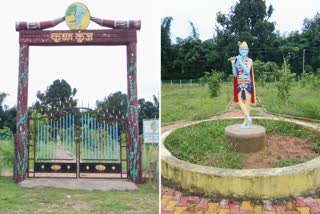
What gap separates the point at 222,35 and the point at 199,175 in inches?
47.6

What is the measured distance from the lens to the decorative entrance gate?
11.8ft

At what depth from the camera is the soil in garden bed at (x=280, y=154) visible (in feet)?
10.1

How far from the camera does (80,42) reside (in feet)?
11.3

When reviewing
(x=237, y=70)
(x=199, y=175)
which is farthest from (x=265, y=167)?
(x=237, y=70)

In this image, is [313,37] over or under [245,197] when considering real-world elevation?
over

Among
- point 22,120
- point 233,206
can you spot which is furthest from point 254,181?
point 22,120

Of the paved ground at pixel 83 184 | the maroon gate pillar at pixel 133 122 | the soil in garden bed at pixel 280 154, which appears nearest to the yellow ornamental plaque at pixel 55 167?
the paved ground at pixel 83 184

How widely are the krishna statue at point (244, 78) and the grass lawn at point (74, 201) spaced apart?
107 cm

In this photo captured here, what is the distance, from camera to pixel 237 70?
10.2 ft

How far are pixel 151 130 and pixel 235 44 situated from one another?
3.56ft

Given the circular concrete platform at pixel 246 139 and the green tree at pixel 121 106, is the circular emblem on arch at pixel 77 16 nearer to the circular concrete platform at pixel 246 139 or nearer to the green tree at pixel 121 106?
the green tree at pixel 121 106

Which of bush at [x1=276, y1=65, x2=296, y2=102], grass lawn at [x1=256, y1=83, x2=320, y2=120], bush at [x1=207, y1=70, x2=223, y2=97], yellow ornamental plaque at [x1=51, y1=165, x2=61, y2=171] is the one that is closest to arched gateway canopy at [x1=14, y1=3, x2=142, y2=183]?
yellow ornamental plaque at [x1=51, y1=165, x2=61, y2=171]

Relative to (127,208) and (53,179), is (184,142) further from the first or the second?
(53,179)

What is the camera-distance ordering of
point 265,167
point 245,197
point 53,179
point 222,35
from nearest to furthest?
point 245,197, point 265,167, point 222,35, point 53,179
